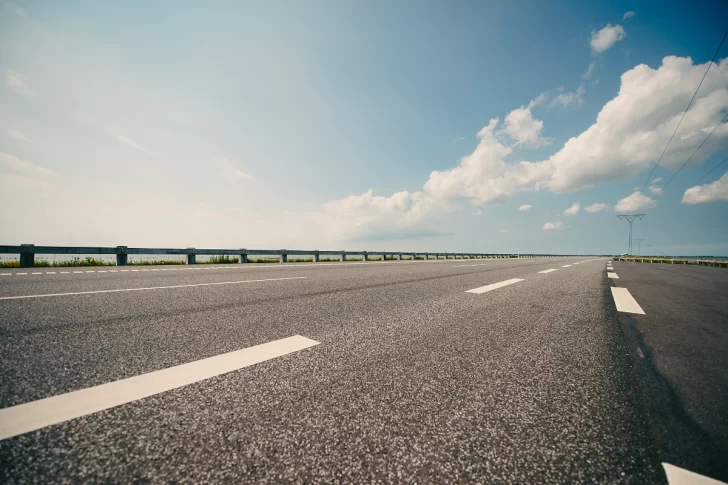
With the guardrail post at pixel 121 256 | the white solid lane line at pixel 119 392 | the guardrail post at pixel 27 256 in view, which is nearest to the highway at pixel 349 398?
the white solid lane line at pixel 119 392

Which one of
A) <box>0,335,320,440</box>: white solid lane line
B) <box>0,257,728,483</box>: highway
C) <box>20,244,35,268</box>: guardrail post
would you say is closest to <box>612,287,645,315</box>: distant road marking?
<box>0,257,728,483</box>: highway

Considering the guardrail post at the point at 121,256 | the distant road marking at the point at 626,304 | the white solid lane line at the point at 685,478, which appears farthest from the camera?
the guardrail post at the point at 121,256

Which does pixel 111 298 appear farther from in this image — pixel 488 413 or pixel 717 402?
pixel 717 402

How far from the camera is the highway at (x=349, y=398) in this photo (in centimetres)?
103

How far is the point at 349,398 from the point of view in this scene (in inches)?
58.0

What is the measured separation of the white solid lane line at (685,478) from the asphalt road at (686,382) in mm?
38

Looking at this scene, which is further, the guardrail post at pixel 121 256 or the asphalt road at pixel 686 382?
the guardrail post at pixel 121 256

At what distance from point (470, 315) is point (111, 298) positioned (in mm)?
4561

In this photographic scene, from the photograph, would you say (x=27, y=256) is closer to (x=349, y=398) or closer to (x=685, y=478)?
(x=349, y=398)

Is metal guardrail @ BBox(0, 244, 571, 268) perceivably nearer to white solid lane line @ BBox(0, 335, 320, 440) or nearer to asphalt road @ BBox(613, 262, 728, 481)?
white solid lane line @ BBox(0, 335, 320, 440)

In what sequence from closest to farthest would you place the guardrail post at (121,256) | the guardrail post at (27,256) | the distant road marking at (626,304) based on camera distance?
the distant road marking at (626,304)
the guardrail post at (27,256)
the guardrail post at (121,256)

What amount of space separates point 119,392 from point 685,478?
2379 mm

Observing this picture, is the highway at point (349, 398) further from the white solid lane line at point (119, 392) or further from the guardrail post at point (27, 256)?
the guardrail post at point (27, 256)

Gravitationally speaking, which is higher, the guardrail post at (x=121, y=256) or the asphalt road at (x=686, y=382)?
the guardrail post at (x=121, y=256)
